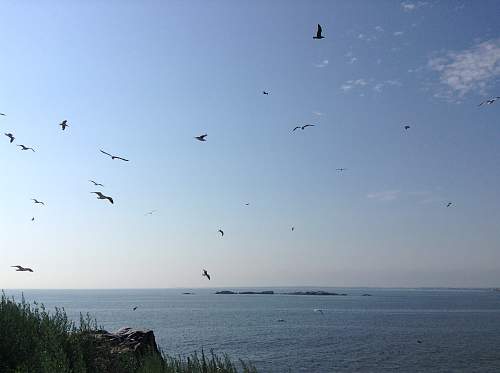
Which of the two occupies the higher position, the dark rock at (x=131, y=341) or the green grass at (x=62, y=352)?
the green grass at (x=62, y=352)

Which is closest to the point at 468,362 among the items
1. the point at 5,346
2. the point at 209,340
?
the point at 209,340

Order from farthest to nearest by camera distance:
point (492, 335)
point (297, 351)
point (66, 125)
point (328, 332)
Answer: point (328, 332)
point (492, 335)
point (297, 351)
point (66, 125)

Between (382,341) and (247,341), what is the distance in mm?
20089

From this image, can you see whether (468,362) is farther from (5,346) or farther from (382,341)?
(5,346)

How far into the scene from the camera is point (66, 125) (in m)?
16.3

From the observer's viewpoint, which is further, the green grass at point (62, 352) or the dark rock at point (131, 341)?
the dark rock at point (131, 341)

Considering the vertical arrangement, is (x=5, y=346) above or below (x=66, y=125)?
below

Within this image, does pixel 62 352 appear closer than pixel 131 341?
Yes

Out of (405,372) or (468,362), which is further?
(468,362)

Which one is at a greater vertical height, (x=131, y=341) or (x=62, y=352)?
(x=62, y=352)

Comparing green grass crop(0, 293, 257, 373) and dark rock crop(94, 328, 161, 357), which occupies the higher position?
green grass crop(0, 293, 257, 373)

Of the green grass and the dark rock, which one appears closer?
the green grass

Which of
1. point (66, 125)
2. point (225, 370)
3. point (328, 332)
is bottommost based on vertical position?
point (328, 332)

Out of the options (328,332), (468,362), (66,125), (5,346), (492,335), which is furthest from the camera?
(328,332)
